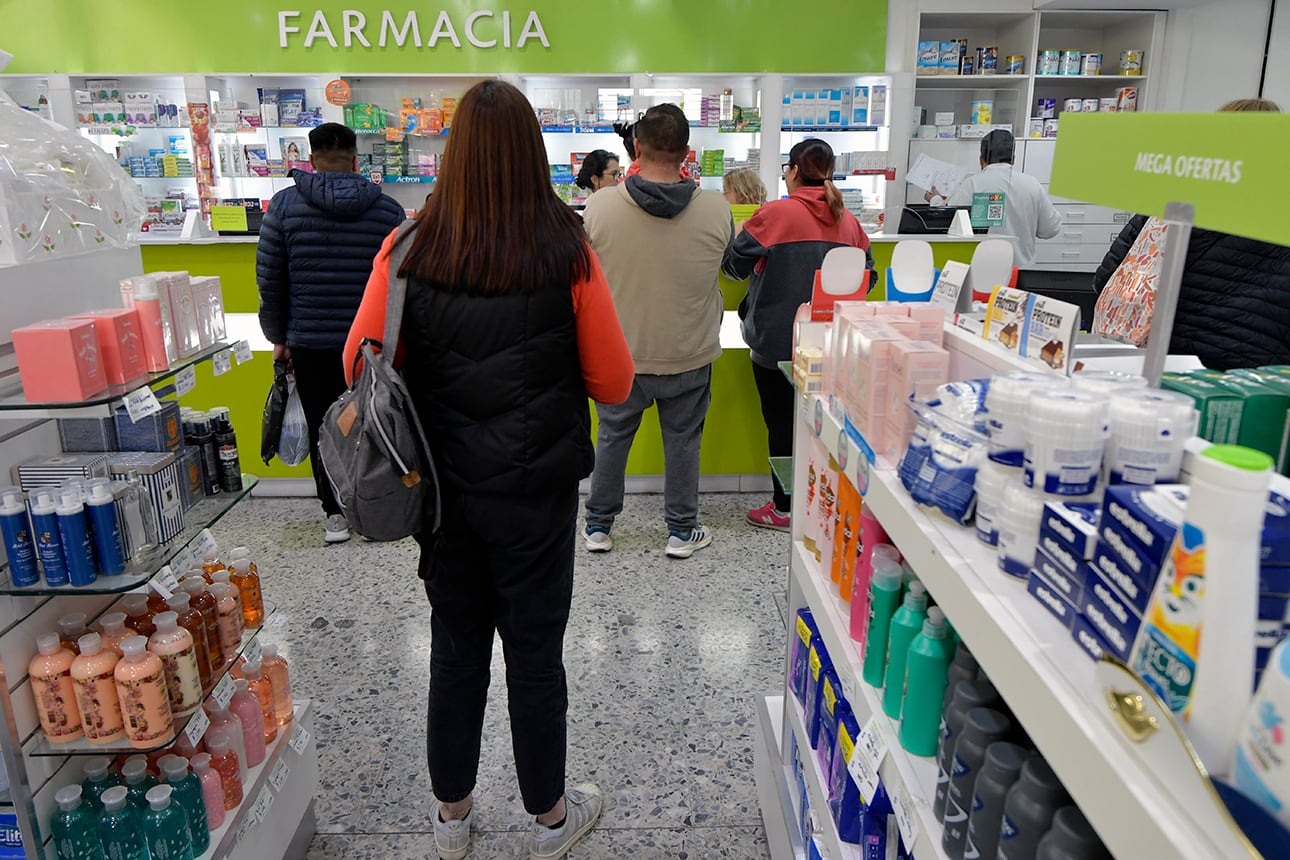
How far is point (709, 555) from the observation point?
4.09 m

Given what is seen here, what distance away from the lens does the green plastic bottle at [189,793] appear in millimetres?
1833

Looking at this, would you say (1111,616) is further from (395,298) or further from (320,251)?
(320,251)

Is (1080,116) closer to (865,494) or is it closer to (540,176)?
(865,494)

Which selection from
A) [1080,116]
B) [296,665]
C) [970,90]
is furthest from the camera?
[970,90]

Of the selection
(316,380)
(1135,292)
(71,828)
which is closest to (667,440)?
(316,380)

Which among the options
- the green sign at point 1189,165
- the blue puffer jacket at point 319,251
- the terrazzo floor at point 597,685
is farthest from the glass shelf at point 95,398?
the blue puffer jacket at point 319,251

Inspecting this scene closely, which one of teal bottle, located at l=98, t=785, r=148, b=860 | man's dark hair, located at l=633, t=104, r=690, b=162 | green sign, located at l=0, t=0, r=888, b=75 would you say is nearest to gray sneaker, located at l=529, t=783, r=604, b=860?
teal bottle, located at l=98, t=785, r=148, b=860

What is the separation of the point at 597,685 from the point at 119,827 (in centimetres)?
158

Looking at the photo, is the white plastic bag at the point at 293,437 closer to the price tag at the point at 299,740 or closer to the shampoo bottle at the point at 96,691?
the price tag at the point at 299,740

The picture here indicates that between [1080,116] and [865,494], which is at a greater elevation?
[1080,116]

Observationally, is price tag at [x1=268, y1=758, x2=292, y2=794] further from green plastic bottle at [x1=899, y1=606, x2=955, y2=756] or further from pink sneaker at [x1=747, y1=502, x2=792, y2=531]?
pink sneaker at [x1=747, y1=502, x2=792, y2=531]

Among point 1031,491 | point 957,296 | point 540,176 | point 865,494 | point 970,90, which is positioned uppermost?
point 970,90

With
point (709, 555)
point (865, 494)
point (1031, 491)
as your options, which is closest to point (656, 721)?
point (709, 555)

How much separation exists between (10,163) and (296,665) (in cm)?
204
